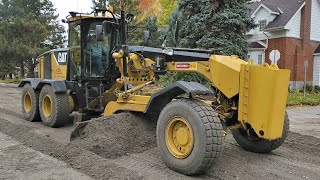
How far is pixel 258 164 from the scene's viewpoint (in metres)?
5.74

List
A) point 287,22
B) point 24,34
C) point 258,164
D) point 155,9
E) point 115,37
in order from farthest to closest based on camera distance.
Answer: point 155,9
point 24,34
point 287,22
point 115,37
point 258,164

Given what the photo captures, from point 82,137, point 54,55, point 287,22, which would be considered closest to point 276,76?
point 82,137

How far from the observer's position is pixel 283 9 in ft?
94.7

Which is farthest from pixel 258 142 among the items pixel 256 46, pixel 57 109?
pixel 256 46

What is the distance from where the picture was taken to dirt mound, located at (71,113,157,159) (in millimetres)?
6082

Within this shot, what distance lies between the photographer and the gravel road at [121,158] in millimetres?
5145

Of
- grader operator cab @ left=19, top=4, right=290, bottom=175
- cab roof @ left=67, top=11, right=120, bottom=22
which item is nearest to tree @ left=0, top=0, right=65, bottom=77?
grader operator cab @ left=19, top=4, right=290, bottom=175

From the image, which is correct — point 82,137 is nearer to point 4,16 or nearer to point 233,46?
point 233,46

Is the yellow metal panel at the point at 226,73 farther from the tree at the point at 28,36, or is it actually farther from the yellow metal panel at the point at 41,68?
the tree at the point at 28,36

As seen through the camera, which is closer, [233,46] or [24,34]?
[233,46]

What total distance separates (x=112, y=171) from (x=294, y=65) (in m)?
25.1

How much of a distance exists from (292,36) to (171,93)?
2381 cm

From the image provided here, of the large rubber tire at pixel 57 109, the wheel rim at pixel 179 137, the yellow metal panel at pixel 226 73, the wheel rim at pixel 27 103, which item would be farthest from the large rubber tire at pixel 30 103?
the yellow metal panel at pixel 226 73

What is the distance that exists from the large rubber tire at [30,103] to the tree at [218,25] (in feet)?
31.8
